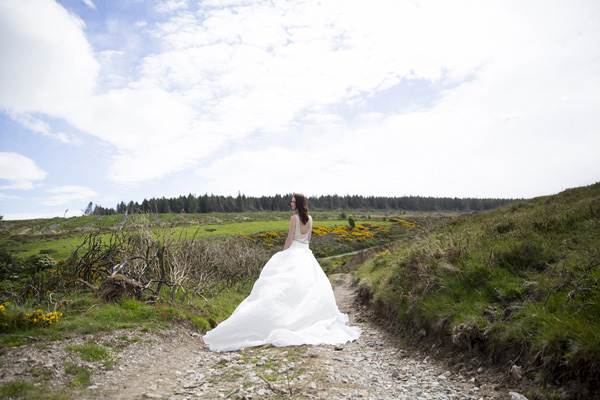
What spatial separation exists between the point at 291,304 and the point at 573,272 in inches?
215

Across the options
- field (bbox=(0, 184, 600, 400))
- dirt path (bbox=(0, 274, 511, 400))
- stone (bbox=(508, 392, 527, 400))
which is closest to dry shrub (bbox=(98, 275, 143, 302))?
field (bbox=(0, 184, 600, 400))

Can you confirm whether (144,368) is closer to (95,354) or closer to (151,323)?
(95,354)

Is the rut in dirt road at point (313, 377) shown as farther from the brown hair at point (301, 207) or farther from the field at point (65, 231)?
the field at point (65, 231)

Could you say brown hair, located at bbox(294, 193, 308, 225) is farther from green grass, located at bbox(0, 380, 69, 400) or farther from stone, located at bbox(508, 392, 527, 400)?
green grass, located at bbox(0, 380, 69, 400)

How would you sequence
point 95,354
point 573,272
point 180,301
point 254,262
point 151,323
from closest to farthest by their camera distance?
point 573,272, point 95,354, point 151,323, point 180,301, point 254,262

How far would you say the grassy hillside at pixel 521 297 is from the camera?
354 cm

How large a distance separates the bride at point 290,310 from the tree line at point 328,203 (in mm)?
112773

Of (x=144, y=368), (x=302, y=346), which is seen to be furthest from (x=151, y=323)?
(x=302, y=346)

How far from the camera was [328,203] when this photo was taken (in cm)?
15475

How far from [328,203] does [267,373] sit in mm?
150770

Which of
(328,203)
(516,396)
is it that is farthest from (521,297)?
(328,203)

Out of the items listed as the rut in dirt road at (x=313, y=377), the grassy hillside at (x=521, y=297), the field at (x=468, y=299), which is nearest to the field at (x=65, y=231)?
the field at (x=468, y=299)

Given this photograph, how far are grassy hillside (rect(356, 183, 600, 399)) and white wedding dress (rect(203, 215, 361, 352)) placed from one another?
1833 mm

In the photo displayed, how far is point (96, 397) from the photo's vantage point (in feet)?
13.1
